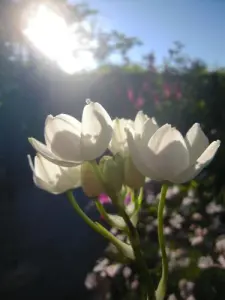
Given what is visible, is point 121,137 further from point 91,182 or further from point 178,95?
point 178,95

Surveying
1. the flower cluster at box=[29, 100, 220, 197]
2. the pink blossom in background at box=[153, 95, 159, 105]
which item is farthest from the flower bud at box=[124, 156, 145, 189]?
the pink blossom in background at box=[153, 95, 159, 105]

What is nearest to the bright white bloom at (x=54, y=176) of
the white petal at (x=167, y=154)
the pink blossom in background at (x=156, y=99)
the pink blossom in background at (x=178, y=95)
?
the white petal at (x=167, y=154)

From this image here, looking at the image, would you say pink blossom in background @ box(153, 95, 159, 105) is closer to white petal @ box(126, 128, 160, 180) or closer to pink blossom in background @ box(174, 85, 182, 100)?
pink blossom in background @ box(174, 85, 182, 100)

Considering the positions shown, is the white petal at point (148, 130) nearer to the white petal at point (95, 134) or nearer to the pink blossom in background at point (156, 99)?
the white petal at point (95, 134)

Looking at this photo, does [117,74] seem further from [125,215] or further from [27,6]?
[125,215]

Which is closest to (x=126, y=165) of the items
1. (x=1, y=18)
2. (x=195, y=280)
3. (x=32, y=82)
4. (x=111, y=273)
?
(x=195, y=280)

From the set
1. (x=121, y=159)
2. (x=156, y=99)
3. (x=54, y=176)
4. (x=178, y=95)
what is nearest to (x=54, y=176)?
(x=54, y=176)

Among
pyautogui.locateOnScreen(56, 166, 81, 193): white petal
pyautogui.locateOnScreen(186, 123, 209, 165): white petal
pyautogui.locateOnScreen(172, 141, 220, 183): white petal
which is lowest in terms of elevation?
pyautogui.locateOnScreen(172, 141, 220, 183): white petal
